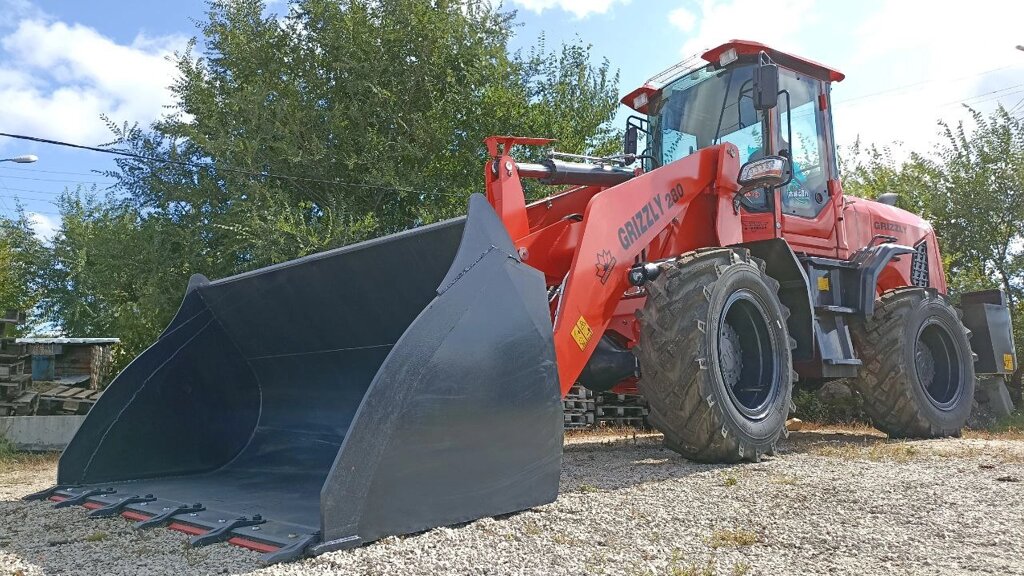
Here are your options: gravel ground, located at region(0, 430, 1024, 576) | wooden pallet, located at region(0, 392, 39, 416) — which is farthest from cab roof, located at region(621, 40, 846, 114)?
wooden pallet, located at region(0, 392, 39, 416)

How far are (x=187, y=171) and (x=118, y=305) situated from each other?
229 cm

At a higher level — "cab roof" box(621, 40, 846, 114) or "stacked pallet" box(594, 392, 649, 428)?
"cab roof" box(621, 40, 846, 114)

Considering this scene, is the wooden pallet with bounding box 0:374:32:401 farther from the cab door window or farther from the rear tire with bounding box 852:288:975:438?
the rear tire with bounding box 852:288:975:438

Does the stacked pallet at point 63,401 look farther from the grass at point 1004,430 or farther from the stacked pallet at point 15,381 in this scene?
the grass at point 1004,430

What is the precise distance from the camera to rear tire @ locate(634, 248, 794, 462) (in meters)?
4.73

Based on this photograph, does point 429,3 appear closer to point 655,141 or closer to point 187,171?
point 187,171

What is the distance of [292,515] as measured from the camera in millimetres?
3469

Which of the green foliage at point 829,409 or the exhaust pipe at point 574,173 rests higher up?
the exhaust pipe at point 574,173

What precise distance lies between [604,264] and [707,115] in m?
2.33

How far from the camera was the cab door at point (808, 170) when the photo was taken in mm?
6414

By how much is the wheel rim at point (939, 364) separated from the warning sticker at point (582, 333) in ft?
14.8

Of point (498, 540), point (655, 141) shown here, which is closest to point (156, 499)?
point (498, 540)

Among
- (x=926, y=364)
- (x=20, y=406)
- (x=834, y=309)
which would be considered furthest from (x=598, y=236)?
(x=20, y=406)

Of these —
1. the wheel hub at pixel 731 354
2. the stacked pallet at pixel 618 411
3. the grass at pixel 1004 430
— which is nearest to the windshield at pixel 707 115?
the wheel hub at pixel 731 354
